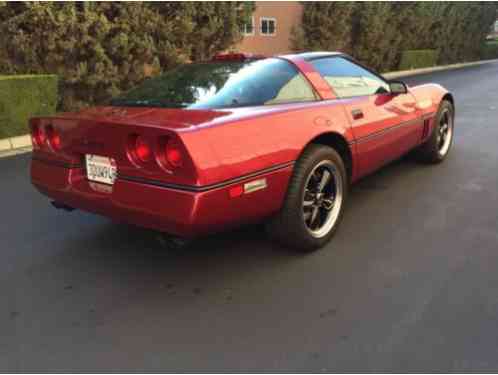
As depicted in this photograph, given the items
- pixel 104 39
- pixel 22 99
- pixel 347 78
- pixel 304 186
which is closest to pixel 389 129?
pixel 347 78

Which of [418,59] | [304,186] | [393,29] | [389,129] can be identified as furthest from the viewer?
[418,59]

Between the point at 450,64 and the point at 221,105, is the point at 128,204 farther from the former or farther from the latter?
the point at 450,64

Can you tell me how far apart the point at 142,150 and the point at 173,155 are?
203 mm

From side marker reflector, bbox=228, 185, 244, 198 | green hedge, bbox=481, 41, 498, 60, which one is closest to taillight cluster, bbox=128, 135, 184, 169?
side marker reflector, bbox=228, 185, 244, 198

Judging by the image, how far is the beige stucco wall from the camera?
59.9 ft

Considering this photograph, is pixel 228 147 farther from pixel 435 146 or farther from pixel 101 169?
pixel 435 146

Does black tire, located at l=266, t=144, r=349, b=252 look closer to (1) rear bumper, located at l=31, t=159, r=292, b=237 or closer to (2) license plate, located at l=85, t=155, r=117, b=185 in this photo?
(1) rear bumper, located at l=31, t=159, r=292, b=237

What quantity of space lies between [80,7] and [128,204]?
7.36 meters

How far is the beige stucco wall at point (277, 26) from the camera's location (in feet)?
59.9

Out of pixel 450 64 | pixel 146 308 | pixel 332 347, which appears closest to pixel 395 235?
pixel 332 347

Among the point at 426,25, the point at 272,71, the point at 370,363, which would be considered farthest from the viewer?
the point at 426,25

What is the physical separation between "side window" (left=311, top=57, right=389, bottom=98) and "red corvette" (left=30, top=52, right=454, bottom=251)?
1 centimetres

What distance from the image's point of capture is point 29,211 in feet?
12.6

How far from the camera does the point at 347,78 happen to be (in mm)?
3615
